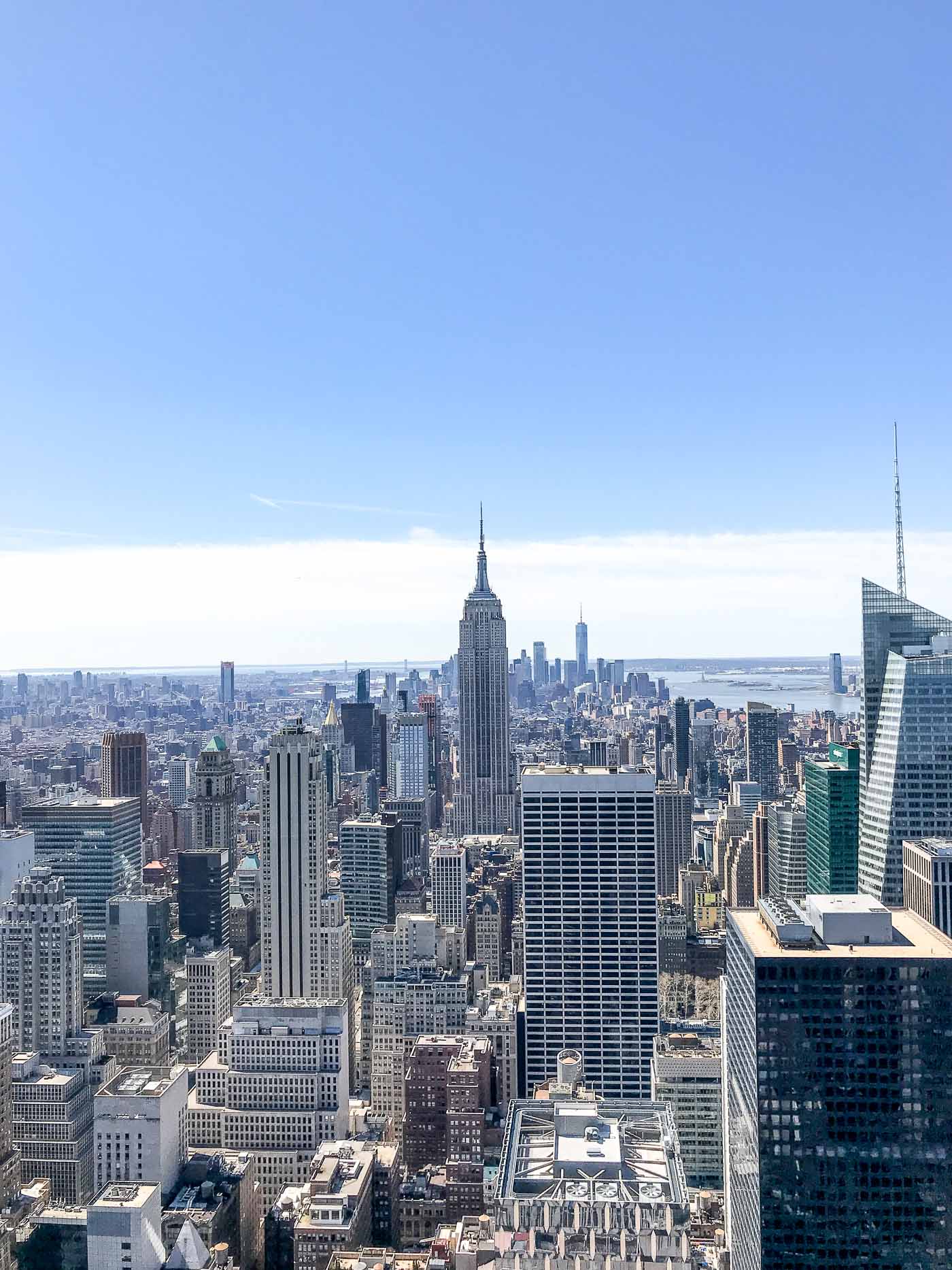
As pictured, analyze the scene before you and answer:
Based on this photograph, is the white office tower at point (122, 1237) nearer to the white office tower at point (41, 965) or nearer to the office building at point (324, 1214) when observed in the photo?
the office building at point (324, 1214)

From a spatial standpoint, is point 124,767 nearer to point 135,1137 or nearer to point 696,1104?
point 135,1137

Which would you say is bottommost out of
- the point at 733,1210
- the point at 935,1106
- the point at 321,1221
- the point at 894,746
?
the point at 321,1221

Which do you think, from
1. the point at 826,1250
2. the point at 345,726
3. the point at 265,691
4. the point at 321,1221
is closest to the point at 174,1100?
the point at 321,1221

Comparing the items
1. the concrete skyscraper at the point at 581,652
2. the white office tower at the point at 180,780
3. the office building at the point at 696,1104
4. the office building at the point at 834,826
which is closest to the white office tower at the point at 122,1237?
the office building at the point at 696,1104

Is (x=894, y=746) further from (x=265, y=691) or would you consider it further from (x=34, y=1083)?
(x=265, y=691)

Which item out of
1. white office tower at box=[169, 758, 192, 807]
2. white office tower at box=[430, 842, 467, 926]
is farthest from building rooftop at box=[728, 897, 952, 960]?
white office tower at box=[169, 758, 192, 807]

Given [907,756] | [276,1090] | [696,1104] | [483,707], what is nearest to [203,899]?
[276,1090]
